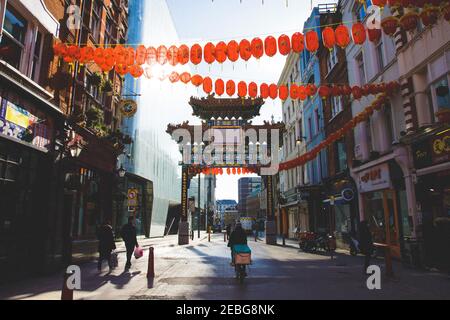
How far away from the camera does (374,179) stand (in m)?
17.0

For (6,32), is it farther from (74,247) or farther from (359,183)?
(359,183)

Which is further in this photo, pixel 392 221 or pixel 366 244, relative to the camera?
pixel 392 221

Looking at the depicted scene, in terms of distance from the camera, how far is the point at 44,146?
11.4m

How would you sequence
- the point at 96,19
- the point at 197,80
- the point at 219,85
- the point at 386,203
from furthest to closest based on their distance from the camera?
the point at 96,19
the point at 386,203
the point at 219,85
the point at 197,80

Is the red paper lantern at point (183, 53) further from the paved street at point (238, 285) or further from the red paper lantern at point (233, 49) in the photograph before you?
the paved street at point (238, 285)

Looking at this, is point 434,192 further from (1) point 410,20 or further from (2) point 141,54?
(2) point 141,54

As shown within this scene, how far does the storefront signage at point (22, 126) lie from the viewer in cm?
913

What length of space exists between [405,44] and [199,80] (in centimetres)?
931

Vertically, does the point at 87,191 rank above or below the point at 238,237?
above

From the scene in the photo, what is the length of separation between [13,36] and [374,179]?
16956 mm

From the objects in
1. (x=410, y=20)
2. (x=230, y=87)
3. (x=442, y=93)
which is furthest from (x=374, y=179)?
(x=410, y=20)

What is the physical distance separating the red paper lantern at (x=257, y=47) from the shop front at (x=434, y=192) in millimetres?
6948
